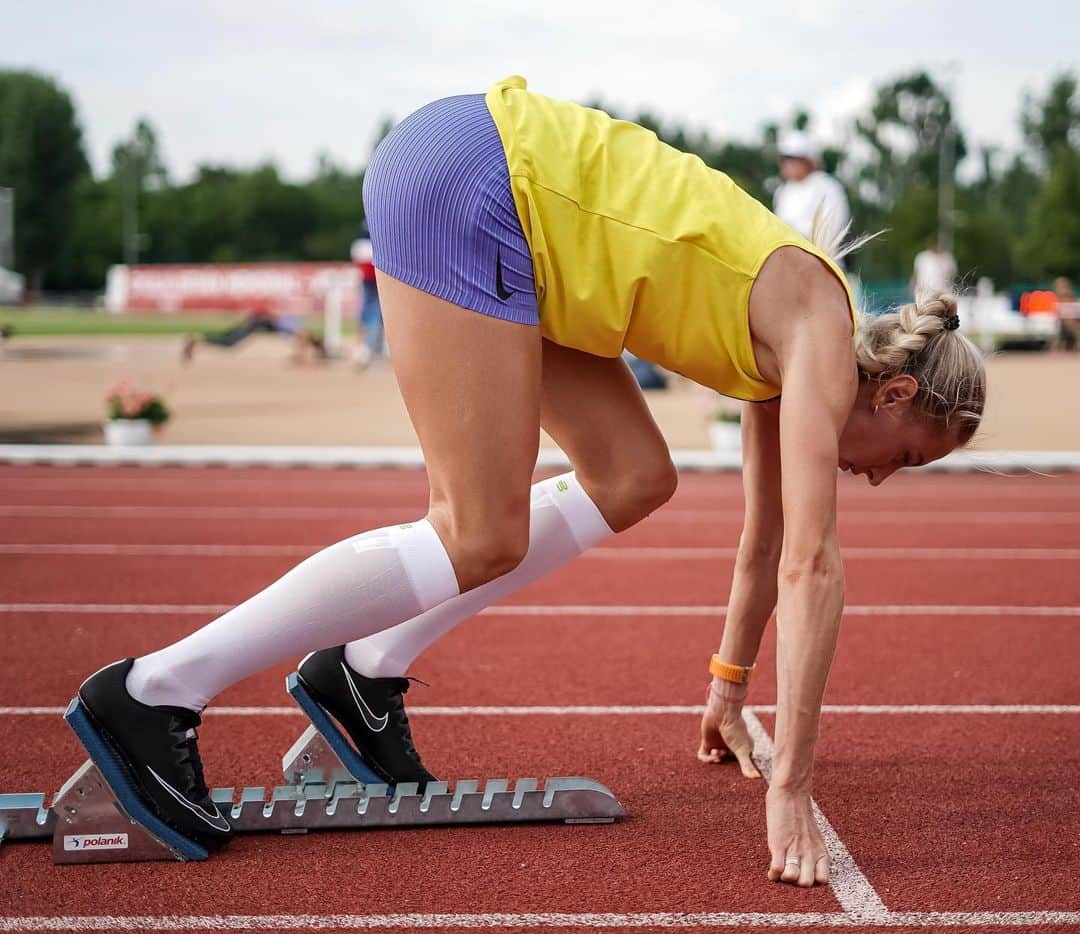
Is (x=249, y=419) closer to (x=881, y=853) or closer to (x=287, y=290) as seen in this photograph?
(x=881, y=853)

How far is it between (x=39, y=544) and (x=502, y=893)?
16.8 ft

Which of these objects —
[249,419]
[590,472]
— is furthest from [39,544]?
[249,419]

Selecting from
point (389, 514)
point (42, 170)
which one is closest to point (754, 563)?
point (389, 514)

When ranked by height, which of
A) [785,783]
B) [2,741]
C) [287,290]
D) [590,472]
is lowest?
Result: [287,290]

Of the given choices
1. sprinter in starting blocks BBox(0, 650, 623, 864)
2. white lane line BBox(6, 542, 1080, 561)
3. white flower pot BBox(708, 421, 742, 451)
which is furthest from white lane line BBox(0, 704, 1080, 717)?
white flower pot BBox(708, 421, 742, 451)

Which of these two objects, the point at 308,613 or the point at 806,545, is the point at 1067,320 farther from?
the point at 308,613

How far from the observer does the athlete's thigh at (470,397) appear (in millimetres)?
2441

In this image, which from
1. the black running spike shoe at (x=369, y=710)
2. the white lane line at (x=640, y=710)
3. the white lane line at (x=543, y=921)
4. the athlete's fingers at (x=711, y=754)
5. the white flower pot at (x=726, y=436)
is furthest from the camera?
the white flower pot at (x=726, y=436)

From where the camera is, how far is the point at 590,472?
2895 millimetres

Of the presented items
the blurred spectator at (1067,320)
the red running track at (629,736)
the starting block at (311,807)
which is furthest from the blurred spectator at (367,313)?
the starting block at (311,807)

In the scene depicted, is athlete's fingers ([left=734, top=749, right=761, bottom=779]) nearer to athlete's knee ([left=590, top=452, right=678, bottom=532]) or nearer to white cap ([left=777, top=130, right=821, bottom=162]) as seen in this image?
athlete's knee ([left=590, top=452, right=678, bottom=532])

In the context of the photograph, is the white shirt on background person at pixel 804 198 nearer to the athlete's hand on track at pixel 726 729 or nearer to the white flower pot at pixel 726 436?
the white flower pot at pixel 726 436

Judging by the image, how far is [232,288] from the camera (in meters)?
47.0

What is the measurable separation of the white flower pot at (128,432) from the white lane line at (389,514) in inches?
121
